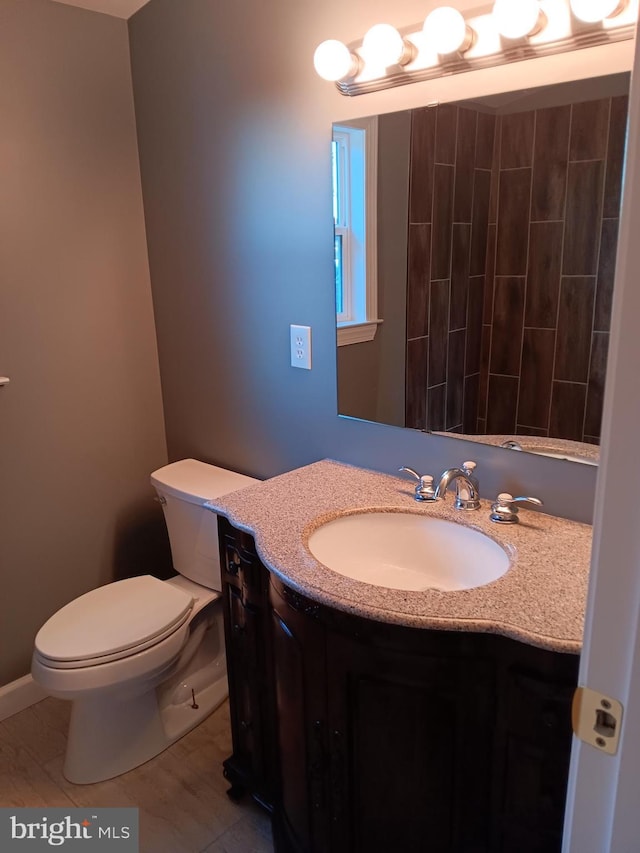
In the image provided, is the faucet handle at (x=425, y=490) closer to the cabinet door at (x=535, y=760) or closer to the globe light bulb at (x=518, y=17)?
the cabinet door at (x=535, y=760)

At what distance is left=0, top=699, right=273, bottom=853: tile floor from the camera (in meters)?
1.75

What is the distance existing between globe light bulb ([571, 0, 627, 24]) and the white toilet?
59.7 inches

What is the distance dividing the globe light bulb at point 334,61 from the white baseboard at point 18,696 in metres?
2.11

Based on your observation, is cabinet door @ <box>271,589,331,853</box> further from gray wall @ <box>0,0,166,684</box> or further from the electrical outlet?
gray wall @ <box>0,0,166,684</box>

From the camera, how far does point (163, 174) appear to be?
7.28 feet

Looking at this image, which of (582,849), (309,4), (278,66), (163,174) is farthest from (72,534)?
(582,849)

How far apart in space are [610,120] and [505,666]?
1.04 metres

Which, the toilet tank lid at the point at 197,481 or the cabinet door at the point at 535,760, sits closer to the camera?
the cabinet door at the point at 535,760

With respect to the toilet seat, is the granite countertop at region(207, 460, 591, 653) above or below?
above

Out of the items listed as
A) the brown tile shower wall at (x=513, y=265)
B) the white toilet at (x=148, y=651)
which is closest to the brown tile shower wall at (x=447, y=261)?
the brown tile shower wall at (x=513, y=265)

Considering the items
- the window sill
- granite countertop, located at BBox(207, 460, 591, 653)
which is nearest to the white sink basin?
granite countertop, located at BBox(207, 460, 591, 653)

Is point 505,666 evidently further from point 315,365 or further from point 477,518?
point 315,365

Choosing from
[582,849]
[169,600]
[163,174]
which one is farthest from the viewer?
[163,174]

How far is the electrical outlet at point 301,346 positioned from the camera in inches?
74.7
